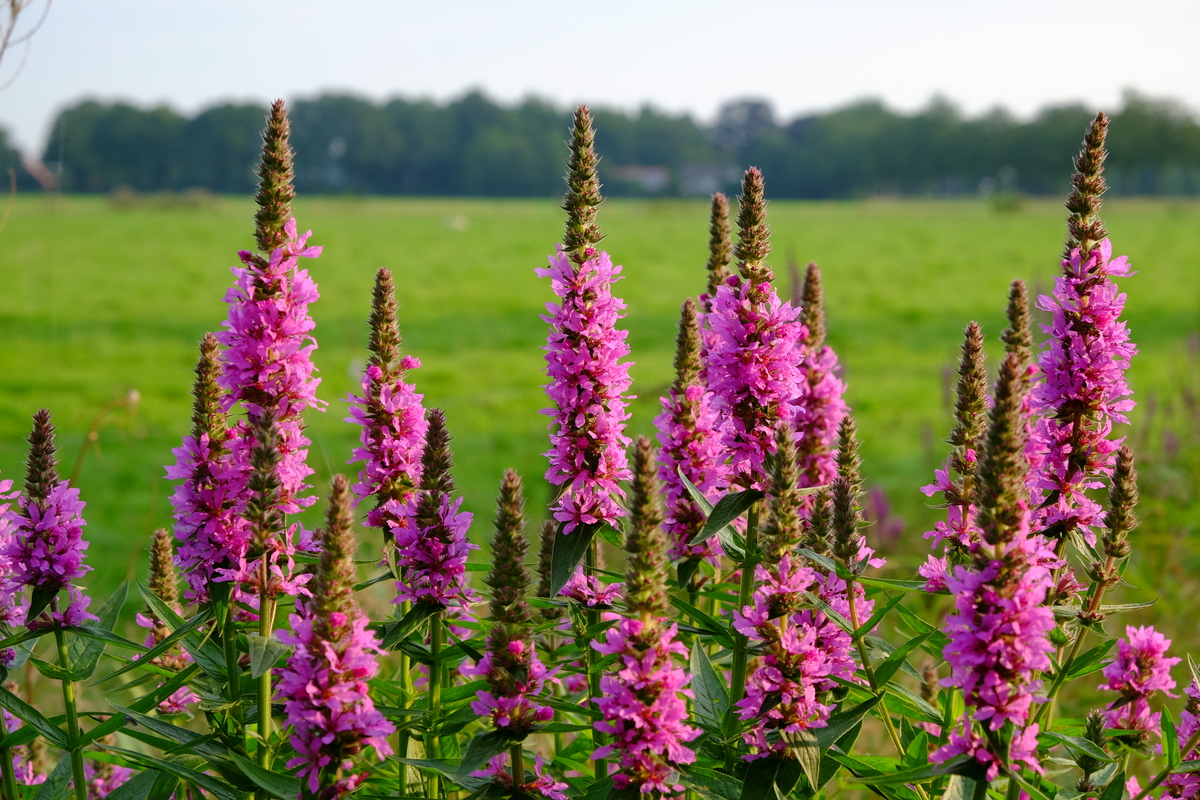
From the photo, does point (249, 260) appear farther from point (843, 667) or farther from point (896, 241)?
point (896, 241)

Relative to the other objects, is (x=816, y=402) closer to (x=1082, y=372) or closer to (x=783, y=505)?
(x=1082, y=372)

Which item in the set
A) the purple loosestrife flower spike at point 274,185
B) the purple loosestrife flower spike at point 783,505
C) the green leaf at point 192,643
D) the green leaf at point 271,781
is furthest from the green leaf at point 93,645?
the purple loosestrife flower spike at point 783,505

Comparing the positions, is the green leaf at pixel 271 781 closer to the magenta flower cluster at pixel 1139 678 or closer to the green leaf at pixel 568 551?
the green leaf at pixel 568 551

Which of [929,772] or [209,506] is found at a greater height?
[209,506]

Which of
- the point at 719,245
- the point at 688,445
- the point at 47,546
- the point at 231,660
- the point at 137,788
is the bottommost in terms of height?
the point at 137,788

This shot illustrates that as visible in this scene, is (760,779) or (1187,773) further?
(1187,773)

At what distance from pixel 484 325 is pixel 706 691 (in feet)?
87.1

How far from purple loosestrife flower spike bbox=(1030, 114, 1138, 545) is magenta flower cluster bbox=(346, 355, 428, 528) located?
1745 mm

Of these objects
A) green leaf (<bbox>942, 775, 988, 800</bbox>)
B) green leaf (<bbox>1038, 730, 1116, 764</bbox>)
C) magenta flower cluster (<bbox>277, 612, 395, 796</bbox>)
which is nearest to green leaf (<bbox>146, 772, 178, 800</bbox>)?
magenta flower cluster (<bbox>277, 612, 395, 796</bbox>)

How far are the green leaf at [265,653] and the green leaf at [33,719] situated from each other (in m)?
0.64

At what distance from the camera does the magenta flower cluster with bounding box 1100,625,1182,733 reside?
2705mm

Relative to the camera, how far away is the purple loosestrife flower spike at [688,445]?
287 centimetres

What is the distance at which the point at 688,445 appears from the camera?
9.64 ft

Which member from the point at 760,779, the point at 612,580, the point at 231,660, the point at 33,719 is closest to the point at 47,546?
the point at 33,719
